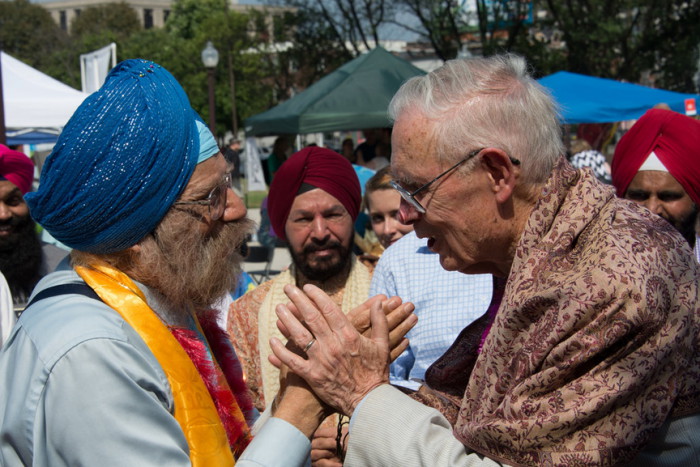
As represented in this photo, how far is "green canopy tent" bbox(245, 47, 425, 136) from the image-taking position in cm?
972

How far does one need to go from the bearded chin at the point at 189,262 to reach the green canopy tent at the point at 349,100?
719cm

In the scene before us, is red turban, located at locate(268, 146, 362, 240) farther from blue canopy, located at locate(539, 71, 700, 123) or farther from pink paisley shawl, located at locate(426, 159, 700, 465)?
blue canopy, located at locate(539, 71, 700, 123)

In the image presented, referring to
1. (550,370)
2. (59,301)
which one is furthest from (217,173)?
(550,370)

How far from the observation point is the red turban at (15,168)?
4.48 m

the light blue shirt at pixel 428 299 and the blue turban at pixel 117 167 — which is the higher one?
the blue turban at pixel 117 167

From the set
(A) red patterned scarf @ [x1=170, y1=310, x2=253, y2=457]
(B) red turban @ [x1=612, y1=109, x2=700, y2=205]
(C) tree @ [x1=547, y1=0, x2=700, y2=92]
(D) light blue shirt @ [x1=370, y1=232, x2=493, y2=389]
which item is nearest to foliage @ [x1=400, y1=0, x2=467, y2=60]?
(C) tree @ [x1=547, y1=0, x2=700, y2=92]

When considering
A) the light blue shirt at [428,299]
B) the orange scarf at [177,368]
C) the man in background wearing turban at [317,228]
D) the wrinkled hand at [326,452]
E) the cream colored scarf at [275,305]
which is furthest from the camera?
the man in background wearing turban at [317,228]

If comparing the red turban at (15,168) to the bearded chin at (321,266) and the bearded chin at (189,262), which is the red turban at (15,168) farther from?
the bearded chin at (189,262)

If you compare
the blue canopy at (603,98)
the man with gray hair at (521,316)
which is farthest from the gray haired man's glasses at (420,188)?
the blue canopy at (603,98)

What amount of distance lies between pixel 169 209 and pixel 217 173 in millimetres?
212

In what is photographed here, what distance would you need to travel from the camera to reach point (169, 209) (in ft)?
6.95

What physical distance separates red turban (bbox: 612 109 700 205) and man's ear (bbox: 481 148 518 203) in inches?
91.8

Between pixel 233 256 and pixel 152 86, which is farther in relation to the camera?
pixel 233 256

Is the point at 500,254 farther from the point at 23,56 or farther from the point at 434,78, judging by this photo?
the point at 23,56
